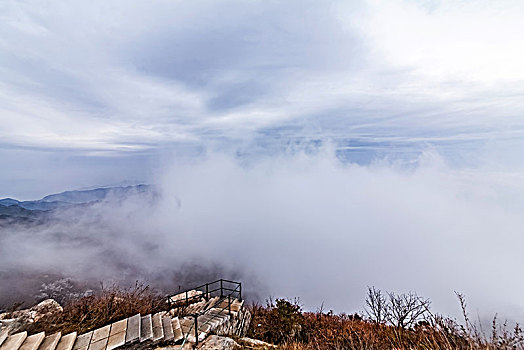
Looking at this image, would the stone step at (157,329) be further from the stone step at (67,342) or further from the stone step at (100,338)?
the stone step at (67,342)

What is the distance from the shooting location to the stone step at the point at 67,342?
6604 millimetres

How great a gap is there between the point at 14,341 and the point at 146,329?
282 cm

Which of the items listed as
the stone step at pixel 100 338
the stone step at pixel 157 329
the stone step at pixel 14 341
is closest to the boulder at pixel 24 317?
the stone step at pixel 14 341

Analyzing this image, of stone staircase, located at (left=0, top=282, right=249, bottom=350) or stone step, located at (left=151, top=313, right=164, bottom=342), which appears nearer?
stone staircase, located at (left=0, top=282, right=249, bottom=350)

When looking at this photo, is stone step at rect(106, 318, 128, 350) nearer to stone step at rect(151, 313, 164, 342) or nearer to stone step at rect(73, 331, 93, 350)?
stone step at rect(73, 331, 93, 350)

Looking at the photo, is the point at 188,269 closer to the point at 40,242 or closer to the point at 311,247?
the point at 40,242

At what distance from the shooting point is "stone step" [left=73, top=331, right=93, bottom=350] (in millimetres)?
6691

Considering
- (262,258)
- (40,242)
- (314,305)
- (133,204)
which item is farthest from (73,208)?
(314,305)

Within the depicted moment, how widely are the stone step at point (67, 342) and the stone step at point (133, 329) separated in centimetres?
121

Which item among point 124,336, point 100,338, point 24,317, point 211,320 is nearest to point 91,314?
point 24,317

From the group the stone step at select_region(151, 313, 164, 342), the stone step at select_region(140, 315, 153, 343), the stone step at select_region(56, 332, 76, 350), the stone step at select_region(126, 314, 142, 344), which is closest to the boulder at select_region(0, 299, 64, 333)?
the stone step at select_region(56, 332, 76, 350)

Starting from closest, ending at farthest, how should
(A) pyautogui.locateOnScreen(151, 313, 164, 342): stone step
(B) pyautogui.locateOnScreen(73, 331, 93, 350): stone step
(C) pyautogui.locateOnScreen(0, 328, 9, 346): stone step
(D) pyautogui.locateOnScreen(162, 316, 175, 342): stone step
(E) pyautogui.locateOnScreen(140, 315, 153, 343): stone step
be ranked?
(C) pyautogui.locateOnScreen(0, 328, 9, 346): stone step
(B) pyautogui.locateOnScreen(73, 331, 93, 350): stone step
(E) pyautogui.locateOnScreen(140, 315, 153, 343): stone step
(A) pyautogui.locateOnScreen(151, 313, 164, 342): stone step
(D) pyautogui.locateOnScreen(162, 316, 175, 342): stone step

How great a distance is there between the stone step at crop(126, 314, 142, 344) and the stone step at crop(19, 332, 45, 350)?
6.12ft

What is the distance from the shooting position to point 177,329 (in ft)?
27.2
